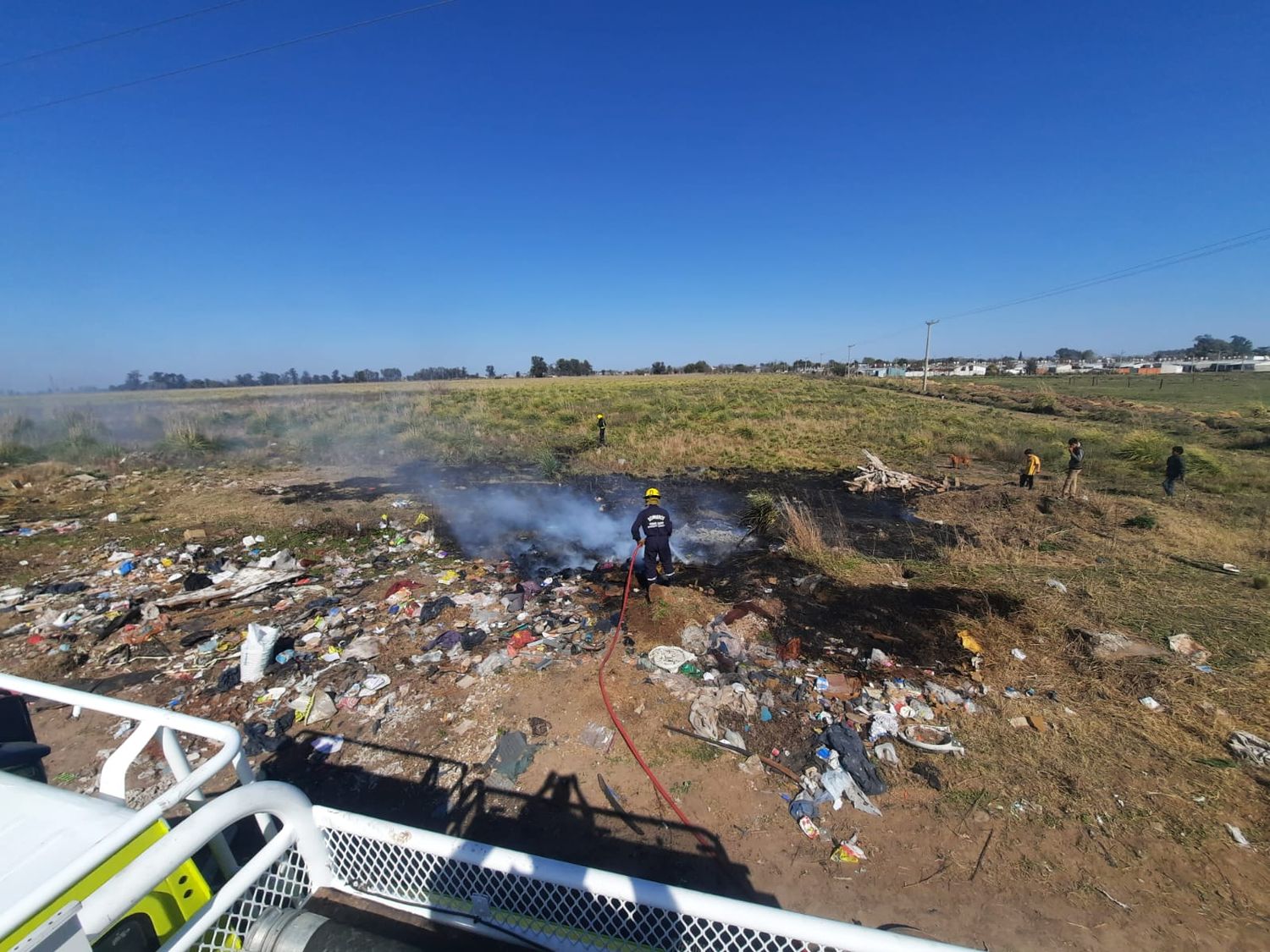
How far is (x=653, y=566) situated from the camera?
21.4 feet

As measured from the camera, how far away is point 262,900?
1640mm

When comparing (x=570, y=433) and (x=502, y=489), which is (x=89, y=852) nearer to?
(x=502, y=489)

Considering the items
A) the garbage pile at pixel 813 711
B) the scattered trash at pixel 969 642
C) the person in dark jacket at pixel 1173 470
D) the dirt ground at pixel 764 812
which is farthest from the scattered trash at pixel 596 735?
the person in dark jacket at pixel 1173 470

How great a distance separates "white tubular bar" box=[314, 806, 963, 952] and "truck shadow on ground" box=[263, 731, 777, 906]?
1.86 metres

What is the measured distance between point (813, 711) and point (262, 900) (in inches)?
160

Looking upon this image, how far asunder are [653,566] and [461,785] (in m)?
3.37

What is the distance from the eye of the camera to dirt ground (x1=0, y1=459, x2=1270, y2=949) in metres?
2.95

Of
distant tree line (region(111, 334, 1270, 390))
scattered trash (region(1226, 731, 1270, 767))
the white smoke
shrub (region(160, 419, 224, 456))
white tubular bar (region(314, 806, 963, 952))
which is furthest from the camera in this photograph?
distant tree line (region(111, 334, 1270, 390))

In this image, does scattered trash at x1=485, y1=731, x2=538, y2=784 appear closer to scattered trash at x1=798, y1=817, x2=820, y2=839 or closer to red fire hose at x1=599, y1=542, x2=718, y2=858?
red fire hose at x1=599, y1=542, x2=718, y2=858

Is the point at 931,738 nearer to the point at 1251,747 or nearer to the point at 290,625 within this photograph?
the point at 1251,747

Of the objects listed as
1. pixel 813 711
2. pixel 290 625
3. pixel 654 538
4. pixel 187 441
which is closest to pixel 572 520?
pixel 654 538

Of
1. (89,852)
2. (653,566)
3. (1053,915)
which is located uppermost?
(89,852)

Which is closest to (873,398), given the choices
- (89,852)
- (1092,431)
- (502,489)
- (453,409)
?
(1092,431)

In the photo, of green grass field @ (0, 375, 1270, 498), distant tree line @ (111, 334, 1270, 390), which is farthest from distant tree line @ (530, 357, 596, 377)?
green grass field @ (0, 375, 1270, 498)
